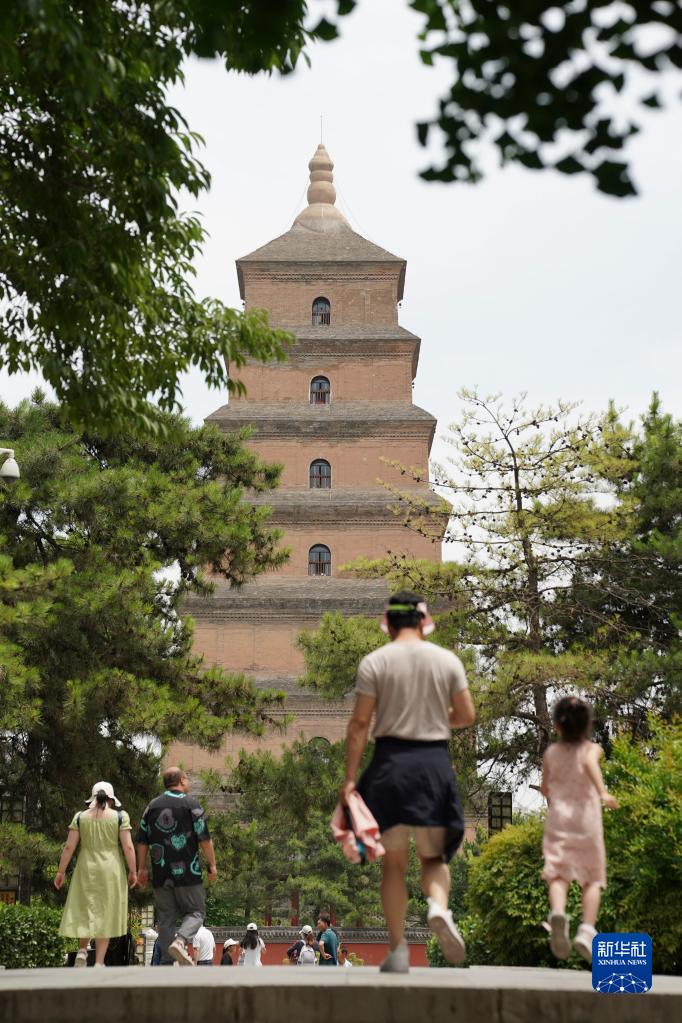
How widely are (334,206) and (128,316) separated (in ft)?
115

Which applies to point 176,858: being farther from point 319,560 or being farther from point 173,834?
point 319,560

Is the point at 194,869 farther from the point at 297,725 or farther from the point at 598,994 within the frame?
the point at 297,725

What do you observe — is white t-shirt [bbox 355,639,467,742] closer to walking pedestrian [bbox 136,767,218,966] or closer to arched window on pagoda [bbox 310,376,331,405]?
walking pedestrian [bbox 136,767,218,966]

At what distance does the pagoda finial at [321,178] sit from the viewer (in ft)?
145

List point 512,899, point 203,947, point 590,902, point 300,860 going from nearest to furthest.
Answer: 1. point 590,902
2. point 512,899
3. point 203,947
4. point 300,860

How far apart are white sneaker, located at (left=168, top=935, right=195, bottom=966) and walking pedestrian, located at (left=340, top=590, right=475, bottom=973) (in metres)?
3.87

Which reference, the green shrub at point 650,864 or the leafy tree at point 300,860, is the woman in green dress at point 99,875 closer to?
the green shrub at point 650,864

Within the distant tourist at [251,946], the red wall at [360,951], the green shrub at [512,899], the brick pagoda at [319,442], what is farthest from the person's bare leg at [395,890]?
the brick pagoda at [319,442]

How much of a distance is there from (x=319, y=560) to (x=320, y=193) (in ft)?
41.6

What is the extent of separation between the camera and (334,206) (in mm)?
43781

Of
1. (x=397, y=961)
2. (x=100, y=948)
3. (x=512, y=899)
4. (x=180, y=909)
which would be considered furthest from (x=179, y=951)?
(x=512, y=899)

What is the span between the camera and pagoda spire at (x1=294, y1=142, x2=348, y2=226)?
4327 centimetres

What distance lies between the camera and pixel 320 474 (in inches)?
1517

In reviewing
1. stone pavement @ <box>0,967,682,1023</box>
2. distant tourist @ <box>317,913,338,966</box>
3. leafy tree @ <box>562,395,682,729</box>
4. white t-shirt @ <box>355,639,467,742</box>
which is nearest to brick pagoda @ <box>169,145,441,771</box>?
leafy tree @ <box>562,395,682,729</box>
